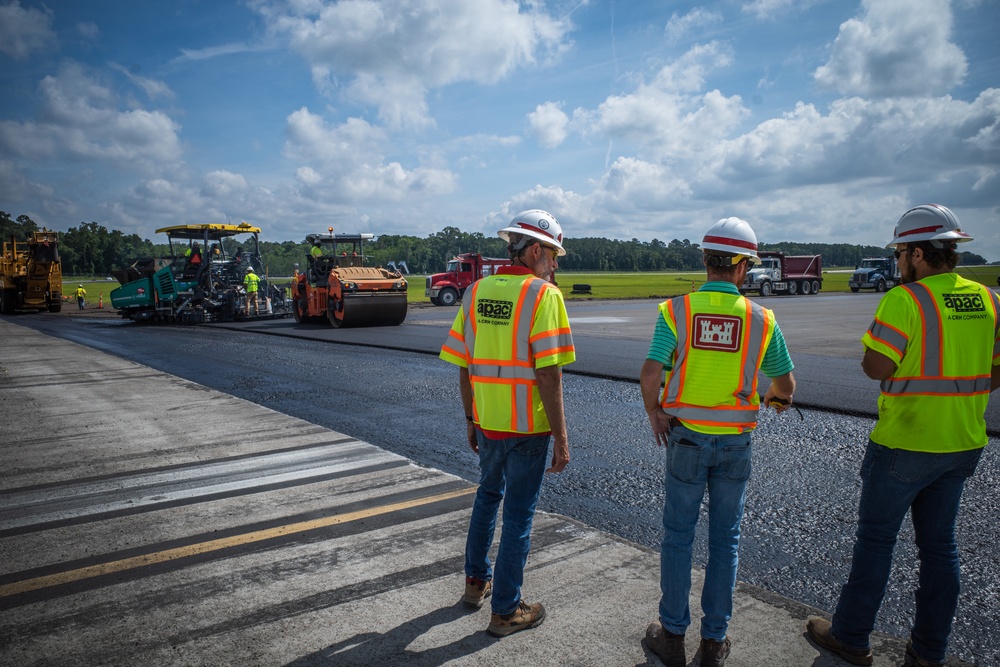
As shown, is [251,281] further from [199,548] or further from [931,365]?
[931,365]

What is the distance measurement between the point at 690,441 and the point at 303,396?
7215 millimetres

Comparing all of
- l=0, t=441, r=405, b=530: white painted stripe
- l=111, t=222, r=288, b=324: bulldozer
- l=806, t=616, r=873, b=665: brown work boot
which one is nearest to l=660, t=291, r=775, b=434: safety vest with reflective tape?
l=806, t=616, r=873, b=665: brown work boot

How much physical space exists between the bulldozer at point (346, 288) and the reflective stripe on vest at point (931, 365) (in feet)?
55.6

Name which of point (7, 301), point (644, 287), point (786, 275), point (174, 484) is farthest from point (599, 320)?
point (644, 287)

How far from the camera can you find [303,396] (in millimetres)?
9211

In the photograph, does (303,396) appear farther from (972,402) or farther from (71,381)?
(972,402)

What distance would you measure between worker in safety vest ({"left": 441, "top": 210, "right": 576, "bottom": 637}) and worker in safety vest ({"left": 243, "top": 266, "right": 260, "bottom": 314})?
20.4m

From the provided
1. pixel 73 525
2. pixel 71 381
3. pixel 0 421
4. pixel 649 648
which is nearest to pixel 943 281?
pixel 649 648

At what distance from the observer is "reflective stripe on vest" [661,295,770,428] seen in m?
2.81

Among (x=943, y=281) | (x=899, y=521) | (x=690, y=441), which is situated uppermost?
(x=943, y=281)

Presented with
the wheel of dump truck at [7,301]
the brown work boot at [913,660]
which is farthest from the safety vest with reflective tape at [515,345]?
the wheel of dump truck at [7,301]

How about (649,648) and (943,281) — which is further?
(649,648)

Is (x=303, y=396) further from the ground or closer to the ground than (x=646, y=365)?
closer to the ground

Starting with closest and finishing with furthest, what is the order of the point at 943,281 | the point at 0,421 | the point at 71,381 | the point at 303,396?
the point at 943,281 < the point at 0,421 < the point at 303,396 < the point at 71,381
